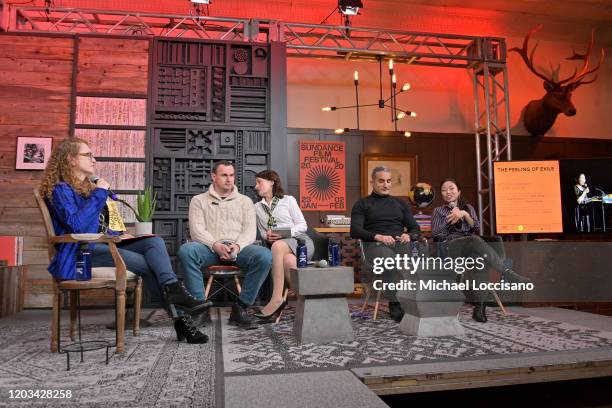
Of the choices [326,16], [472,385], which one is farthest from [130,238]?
[326,16]

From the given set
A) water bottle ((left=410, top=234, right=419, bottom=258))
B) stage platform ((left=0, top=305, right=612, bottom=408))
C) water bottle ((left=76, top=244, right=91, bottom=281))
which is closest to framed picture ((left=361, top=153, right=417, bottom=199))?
water bottle ((left=410, top=234, right=419, bottom=258))

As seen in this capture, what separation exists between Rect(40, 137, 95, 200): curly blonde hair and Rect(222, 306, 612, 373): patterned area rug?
1.29 metres

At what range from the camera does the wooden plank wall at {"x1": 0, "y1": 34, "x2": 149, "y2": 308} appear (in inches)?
185

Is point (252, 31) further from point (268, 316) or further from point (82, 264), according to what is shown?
point (82, 264)

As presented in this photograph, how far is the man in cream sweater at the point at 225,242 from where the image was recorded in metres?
3.34

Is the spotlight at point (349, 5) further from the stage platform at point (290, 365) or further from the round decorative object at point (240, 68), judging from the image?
the stage platform at point (290, 365)

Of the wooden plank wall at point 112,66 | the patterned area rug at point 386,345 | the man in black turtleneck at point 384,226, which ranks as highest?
the wooden plank wall at point 112,66

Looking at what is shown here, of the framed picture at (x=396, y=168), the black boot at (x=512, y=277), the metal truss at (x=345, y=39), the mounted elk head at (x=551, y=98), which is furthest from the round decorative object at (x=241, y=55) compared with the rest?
the mounted elk head at (x=551, y=98)

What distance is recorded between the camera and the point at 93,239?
2508 millimetres

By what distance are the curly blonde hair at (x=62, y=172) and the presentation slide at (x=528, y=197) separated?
4.03 metres

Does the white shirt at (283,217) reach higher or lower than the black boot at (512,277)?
higher

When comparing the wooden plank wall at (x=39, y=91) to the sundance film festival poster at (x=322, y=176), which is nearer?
the wooden plank wall at (x=39, y=91)

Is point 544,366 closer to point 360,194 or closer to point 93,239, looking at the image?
point 93,239

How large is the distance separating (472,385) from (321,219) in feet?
15.2
